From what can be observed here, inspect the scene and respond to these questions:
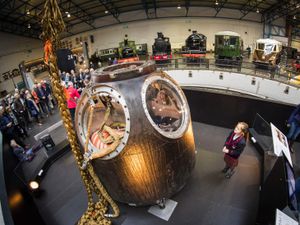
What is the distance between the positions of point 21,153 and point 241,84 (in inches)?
455

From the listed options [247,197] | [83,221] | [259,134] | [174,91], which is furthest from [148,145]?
[259,134]

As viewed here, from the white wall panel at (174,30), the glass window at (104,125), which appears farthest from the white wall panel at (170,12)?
the glass window at (104,125)

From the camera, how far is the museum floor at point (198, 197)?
11.4 ft

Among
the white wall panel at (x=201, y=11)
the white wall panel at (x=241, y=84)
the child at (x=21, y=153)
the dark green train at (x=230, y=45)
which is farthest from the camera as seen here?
the white wall panel at (x=201, y=11)

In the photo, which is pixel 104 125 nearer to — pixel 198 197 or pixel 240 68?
pixel 198 197

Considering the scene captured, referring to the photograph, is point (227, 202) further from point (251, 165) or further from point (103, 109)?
point (103, 109)

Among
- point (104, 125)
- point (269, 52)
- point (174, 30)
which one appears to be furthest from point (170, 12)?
point (104, 125)

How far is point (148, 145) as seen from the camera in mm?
2854

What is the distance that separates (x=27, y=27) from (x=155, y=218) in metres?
21.7

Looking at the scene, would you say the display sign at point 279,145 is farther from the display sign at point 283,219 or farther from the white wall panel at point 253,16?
the white wall panel at point 253,16

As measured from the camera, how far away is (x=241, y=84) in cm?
1165

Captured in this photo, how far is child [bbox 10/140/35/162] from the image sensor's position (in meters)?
5.42

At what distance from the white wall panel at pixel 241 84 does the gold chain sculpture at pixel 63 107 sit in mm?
9928

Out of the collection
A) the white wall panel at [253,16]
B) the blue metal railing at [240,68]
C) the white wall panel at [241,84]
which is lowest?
the white wall panel at [241,84]
